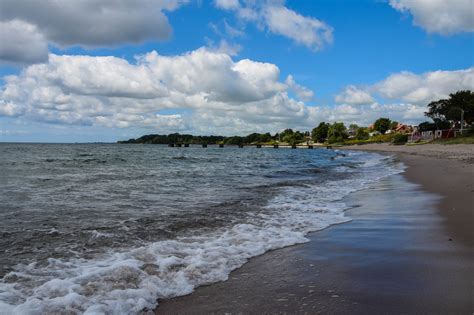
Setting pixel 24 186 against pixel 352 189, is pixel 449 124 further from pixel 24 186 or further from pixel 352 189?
pixel 24 186

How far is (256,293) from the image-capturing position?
426 cm

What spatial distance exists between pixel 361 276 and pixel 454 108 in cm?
9663

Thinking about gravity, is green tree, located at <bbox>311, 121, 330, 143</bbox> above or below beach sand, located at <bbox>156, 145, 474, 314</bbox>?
above

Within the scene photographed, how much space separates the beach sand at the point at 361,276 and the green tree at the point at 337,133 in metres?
157

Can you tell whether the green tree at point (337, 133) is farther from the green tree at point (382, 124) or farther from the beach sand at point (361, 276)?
the beach sand at point (361, 276)

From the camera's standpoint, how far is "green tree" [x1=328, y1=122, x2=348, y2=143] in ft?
530

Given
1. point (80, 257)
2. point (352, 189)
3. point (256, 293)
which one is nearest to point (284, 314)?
point (256, 293)

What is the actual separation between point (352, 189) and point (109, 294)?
500 inches

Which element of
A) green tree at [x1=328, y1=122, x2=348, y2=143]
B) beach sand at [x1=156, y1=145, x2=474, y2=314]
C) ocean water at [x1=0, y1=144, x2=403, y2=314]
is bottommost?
ocean water at [x1=0, y1=144, x2=403, y2=314]

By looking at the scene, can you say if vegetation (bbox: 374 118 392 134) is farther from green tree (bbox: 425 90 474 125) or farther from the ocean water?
the ocean water

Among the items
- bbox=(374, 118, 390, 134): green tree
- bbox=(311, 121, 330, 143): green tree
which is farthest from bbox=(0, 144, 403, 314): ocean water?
bbox=(311, 121, 330, 143): green tree

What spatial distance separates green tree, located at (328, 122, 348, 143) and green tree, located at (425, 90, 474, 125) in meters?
57.9

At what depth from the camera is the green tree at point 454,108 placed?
86875 millimetres

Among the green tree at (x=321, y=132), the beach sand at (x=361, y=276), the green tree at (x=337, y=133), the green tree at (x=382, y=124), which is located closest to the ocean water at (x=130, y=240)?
the beach sand at (x=361, y=276)
